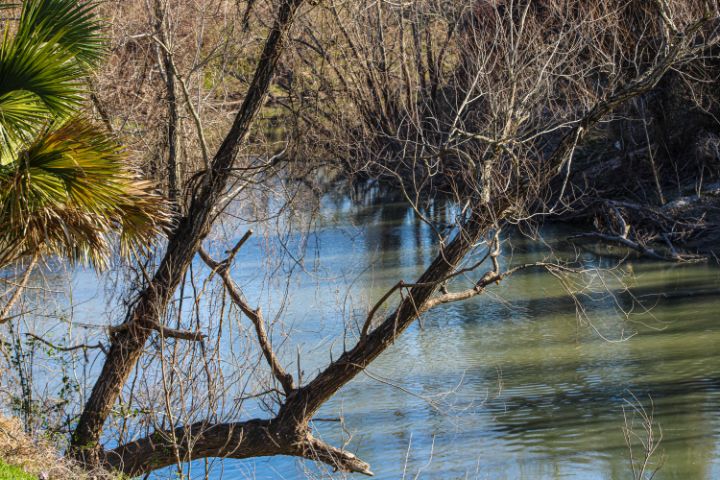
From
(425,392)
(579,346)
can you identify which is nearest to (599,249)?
(579,346)

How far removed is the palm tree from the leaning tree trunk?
83cm

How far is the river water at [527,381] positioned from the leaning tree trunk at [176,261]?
4.74 feet

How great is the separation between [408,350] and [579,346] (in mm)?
2443

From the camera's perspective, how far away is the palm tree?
22.3 feet

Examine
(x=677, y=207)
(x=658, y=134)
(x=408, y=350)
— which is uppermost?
(x=658, y=134)

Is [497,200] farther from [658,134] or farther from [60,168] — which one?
[658,134]

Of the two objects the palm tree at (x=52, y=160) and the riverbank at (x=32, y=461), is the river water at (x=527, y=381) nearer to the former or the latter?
the riverbank at (x=32, y=461)

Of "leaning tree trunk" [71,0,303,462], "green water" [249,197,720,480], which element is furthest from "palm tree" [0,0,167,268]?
"green water" [249,197,720,480]

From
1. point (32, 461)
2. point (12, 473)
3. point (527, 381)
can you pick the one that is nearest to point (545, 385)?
point (527, 381)

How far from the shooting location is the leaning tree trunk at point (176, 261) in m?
8.16

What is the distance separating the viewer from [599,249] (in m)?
19.2

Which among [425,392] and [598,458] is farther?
[425,392]

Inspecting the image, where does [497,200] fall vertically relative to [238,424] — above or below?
above

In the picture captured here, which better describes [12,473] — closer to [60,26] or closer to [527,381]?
[60,26]
